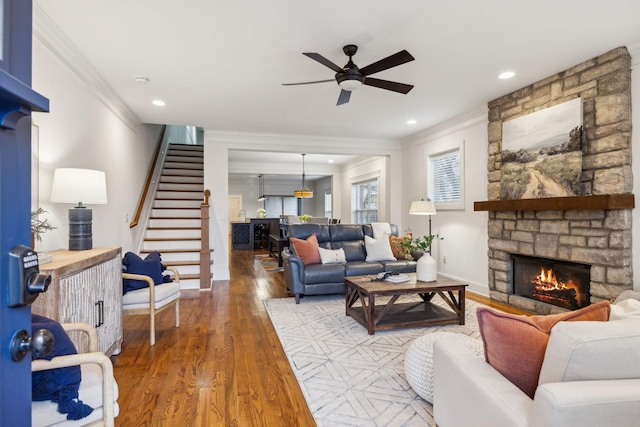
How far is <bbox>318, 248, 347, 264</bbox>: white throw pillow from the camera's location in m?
4.90

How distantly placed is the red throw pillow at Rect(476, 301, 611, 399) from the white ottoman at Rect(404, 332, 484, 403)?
67cm

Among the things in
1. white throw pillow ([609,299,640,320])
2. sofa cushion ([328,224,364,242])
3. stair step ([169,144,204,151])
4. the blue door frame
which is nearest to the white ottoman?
white throw pillow ([609,299,640,320])

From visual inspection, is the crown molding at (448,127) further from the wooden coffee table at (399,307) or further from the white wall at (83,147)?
the white wall at (83,147)

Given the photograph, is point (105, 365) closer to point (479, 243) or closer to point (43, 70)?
point (43, 70)

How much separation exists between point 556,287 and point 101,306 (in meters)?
4.48

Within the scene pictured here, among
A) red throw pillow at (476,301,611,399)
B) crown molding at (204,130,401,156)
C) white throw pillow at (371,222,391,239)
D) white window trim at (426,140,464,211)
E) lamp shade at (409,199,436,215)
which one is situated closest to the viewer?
red throw pillow at (476,301,611,399)

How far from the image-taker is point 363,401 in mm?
2178

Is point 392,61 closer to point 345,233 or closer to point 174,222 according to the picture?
point 345,233

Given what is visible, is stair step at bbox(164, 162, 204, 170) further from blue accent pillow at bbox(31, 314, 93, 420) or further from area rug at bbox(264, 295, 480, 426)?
blue accent pillow at bbox(31, 314, 93, 420)

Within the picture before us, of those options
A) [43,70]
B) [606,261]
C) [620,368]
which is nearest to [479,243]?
[606,261]

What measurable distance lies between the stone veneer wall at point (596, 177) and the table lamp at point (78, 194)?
4443 millimetres

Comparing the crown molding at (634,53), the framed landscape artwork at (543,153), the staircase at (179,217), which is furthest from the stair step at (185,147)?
the crown molding at (634,53)

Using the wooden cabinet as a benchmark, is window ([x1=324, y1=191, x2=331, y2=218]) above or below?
above

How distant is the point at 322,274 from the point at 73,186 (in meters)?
2.93
